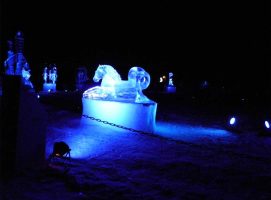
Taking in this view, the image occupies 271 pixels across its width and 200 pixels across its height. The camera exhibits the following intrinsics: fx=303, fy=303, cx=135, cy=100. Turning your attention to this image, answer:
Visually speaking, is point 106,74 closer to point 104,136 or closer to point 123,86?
point 123,86

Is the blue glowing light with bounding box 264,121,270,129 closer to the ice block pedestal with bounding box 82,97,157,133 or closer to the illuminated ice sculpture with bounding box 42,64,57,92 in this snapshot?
the ice block pedestal with bounding box 82,97,157,133

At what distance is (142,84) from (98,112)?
1.98 meters

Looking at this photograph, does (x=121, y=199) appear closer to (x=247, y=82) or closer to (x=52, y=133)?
(x=52, y=133)

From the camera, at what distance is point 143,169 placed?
21.7 ft

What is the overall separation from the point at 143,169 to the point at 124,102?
4.66 metres

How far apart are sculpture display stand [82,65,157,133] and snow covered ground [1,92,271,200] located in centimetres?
56

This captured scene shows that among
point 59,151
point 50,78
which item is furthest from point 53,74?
point 59,151

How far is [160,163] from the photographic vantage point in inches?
283

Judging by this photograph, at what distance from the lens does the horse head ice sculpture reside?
37.1ft

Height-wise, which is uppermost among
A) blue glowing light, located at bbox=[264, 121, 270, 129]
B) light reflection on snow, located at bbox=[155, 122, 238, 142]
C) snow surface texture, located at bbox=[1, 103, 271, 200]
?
blue glowing light, located at bbox=[264, 121, 270, 129]

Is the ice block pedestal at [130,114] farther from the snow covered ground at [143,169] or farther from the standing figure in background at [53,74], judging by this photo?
the standing figure in background at [53,74]

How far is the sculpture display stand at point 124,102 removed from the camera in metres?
11.0

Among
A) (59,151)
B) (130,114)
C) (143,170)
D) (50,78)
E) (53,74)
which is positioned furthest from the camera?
(50,78)

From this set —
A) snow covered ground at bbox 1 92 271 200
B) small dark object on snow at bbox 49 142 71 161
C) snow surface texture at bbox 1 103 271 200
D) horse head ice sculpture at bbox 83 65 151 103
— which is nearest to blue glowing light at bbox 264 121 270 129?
snow covered ground at bbox 1 92 271 200
